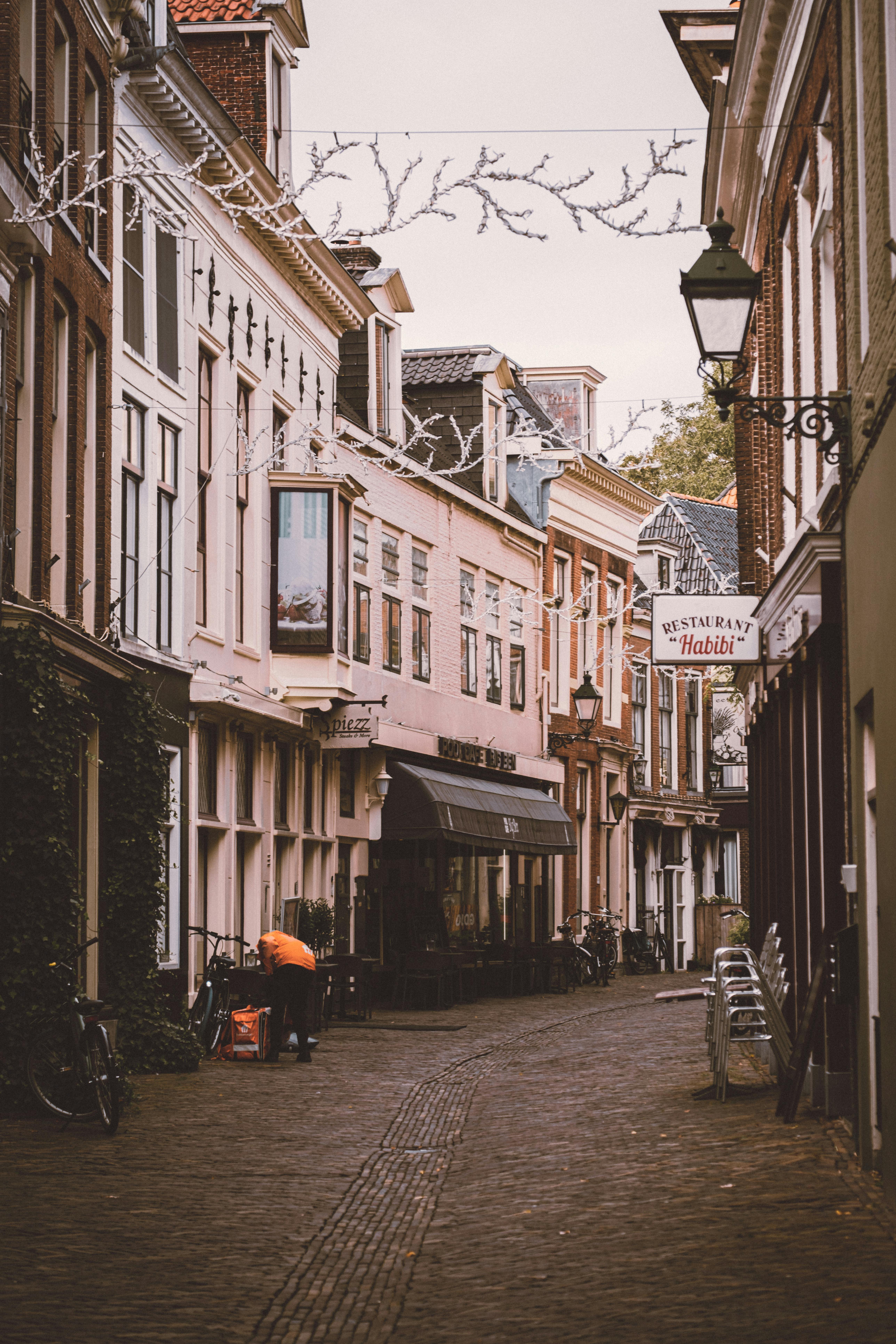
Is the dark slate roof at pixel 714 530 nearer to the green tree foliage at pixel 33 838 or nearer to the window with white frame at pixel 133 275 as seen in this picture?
the window with white frame at pixel 133 275

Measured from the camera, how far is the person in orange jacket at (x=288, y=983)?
54.2 feet

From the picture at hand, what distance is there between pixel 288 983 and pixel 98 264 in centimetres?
648

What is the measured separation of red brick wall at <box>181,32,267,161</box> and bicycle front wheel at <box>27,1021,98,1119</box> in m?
13.7

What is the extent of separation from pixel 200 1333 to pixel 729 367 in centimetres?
1492

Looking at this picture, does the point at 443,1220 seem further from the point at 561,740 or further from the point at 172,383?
the point at 561,740

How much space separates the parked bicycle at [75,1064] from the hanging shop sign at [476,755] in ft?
52.1

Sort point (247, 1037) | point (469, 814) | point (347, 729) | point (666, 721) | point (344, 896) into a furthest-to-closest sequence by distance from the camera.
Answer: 1. point (666, 721)
2. point (469, 814)
3. point (344, 896)
4. point (347, 729)
5. point (247, 1037)

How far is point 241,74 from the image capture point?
77.7ft

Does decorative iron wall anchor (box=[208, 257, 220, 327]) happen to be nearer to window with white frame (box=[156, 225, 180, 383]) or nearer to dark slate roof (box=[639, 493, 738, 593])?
window with white frame (box=[156, 225, 180, 383])

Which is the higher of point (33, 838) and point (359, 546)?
point (359, 546)

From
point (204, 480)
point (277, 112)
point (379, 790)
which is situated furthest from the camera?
point (379, 790)

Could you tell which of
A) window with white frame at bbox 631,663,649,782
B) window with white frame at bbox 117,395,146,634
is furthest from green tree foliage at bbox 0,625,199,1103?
window with white frame at bbox 631,663,649,782

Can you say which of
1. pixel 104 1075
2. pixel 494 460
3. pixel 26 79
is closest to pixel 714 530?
pixel 494 460

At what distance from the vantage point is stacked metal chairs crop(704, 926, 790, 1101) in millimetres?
12219
